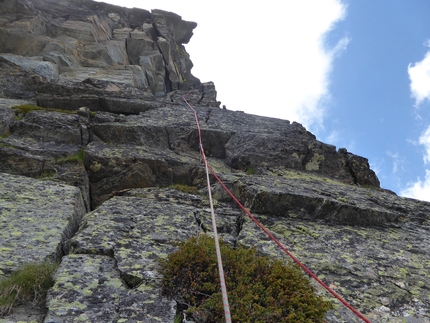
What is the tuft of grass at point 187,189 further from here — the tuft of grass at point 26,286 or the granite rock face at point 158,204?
the tuft of grass at point 26,286

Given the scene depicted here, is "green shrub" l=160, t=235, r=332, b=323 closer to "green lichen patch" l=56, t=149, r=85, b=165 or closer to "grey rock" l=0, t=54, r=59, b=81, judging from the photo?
"green lichen patch" l=56, t=149, r=85, b=165

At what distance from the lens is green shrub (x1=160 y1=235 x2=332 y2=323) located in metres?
4.79

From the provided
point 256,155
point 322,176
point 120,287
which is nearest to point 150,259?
point 120,287

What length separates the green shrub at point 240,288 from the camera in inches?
189

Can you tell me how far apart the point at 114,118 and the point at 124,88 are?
726 cm

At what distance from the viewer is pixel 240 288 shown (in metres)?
5.12

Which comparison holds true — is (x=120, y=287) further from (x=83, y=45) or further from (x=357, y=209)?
(x=83, y=45)

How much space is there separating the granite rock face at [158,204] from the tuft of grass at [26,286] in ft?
0.50

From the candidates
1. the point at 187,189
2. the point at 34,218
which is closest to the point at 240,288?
the point at 34,218

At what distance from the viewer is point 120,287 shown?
5250 mm

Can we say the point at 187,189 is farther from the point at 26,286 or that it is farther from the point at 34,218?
the point at 26,286

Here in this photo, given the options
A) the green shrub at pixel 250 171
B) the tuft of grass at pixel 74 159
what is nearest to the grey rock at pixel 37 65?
the tuft of grass at pixel 74 159

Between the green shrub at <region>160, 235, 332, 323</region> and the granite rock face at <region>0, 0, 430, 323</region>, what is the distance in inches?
15.9

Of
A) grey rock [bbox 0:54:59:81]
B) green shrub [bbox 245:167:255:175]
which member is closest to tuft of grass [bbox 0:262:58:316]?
green shrub [bbox 245:167:255:175]
